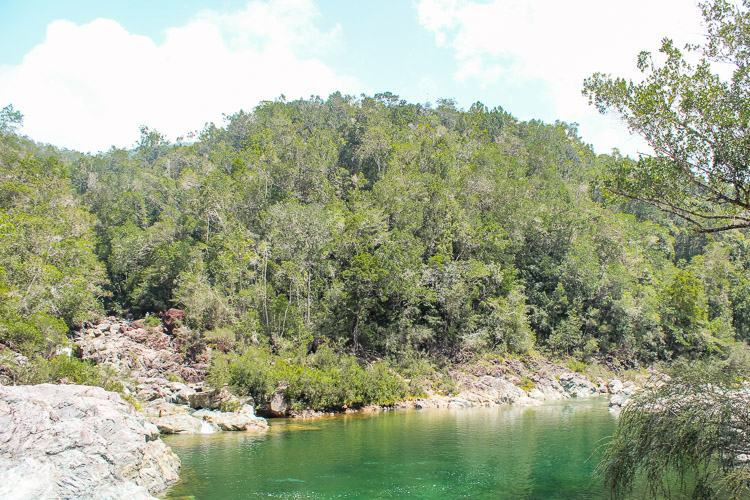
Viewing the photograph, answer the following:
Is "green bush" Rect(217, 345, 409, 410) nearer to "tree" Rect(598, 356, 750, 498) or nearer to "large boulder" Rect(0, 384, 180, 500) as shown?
"large boulder" Rect(0, 384, 180, 500)

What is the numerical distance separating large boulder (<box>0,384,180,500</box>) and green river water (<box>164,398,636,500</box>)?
146cm

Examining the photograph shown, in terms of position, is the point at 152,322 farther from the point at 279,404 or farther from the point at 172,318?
the point at 279,404

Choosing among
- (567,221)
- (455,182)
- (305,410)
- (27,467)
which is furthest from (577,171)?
(27,467)

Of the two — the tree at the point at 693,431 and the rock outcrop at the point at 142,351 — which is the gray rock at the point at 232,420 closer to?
the rock outcrop at the point at 142,351

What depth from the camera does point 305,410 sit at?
28.2 meters

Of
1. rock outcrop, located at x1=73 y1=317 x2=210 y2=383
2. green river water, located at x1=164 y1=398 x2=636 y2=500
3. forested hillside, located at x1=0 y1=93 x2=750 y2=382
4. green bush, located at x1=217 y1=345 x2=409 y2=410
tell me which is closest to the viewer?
green river water, located at x1=164 y1=398 x2=636 y2=500

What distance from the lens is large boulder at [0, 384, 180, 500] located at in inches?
424

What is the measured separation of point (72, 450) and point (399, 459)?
422 inches

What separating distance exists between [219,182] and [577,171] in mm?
47615

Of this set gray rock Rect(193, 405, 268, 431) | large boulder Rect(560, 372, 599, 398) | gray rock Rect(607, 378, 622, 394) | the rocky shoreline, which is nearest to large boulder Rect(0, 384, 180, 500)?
the rocky shoreline

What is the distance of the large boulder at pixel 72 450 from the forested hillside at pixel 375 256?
1488 cm

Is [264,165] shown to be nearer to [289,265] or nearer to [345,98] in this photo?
[289,265]

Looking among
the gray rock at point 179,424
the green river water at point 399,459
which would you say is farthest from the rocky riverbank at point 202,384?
the green river water at point 399,459

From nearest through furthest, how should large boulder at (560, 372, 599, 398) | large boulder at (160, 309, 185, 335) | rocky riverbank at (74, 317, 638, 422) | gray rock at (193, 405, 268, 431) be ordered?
1. gray rock at (193, 405, 268, 431)
2. rocky riverbank at (74, 317, 638, 422)
3. large boulder at (560, 372, 599, 398)
4. large boulder at (160, 309, 185, 335)
